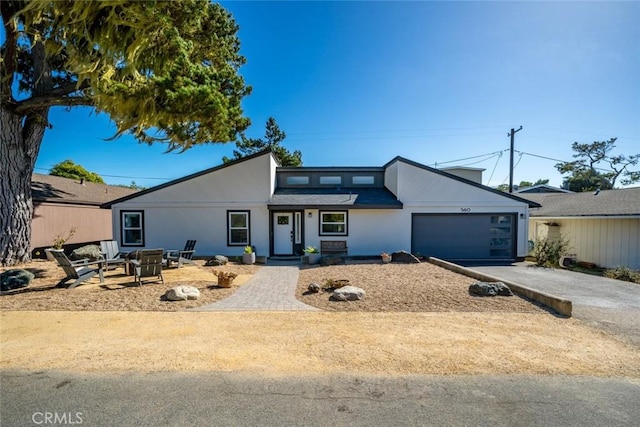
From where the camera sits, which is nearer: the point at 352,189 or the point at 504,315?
the point at 504,315

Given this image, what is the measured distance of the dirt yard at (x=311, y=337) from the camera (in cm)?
370

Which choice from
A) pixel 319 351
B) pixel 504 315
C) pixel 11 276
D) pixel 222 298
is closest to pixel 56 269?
pixel 11 276

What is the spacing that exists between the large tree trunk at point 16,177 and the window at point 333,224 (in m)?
12.0

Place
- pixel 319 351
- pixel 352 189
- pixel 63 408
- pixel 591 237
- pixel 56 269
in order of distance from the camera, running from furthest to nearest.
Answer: pixel 352 189
pixel 591 237
pixel 56 269
pixel 319 351
pixel 63 408

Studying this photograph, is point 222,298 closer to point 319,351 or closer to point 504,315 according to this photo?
point 319,351

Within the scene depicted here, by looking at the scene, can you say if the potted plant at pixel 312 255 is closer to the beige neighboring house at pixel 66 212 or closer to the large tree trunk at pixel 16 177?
the large tree trunk at pixel 16 177

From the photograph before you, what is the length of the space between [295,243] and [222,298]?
7059 mm

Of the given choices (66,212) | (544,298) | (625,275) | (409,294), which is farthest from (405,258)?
(66,212)

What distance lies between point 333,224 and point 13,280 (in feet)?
35.3

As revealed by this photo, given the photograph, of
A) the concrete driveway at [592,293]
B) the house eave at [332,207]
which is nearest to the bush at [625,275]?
the concrete driveway at [592,293]

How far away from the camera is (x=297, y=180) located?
15398 millimetres

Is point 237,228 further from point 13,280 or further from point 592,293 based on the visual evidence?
point 592,293

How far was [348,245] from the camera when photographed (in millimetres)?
13672

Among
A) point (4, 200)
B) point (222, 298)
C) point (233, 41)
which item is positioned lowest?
point (222, 298)
